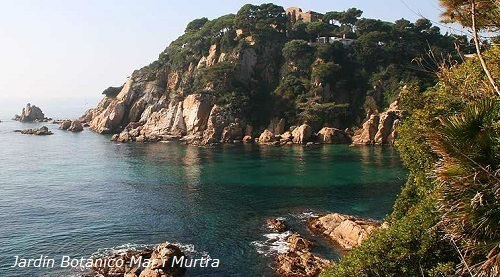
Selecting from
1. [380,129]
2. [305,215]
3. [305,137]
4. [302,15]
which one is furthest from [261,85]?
[305,215]

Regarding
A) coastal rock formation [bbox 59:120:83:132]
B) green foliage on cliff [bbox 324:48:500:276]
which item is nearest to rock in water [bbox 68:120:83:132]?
coastal rock formation [bbox 59:120:83:132]

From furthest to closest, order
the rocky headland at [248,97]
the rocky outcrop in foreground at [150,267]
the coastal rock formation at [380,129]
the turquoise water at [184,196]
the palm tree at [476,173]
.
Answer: the rocky headland at [248,97] → the coastal rock formation at [380,129] → the turquoise water at [184,196] → the rocky outcrop in foreground at [150,267] → the palm tree at [476,173]

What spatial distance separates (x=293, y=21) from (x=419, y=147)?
112 m

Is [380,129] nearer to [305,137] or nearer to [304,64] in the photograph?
[305,137]

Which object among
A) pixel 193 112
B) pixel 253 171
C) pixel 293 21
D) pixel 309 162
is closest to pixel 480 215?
Answer: pixel 253 171

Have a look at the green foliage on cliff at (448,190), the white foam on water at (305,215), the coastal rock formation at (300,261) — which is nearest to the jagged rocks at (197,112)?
the white foam on water at (305,215)

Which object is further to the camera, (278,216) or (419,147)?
(278,216)

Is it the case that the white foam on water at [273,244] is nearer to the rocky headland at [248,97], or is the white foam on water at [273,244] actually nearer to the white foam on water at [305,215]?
the white foam on water at [305,215]

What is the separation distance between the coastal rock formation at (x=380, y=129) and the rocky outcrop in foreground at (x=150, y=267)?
2434 inches

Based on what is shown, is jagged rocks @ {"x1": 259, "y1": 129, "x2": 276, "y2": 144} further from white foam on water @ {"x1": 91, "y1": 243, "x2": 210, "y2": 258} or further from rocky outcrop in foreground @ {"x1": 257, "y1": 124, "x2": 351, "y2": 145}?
white foam on water @ {"x1": 91, "y1": 243, "x2": 210, "y2": 258}

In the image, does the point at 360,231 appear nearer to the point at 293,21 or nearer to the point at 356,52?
the point at 356,52

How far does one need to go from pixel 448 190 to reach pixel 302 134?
7612cm

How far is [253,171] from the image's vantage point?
59688 mm

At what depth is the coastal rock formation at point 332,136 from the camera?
281ft
